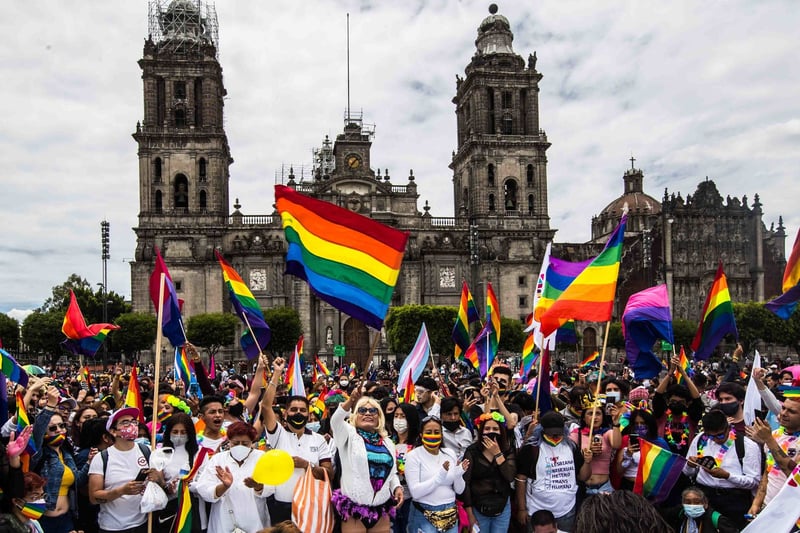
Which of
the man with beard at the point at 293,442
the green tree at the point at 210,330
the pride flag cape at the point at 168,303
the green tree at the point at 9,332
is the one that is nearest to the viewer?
the man with beard at the point at 293,442

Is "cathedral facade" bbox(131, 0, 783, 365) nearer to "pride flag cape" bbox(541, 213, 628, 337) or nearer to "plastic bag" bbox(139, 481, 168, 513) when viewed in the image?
"pride flag cape" bbox(541, 213, 628, 337)

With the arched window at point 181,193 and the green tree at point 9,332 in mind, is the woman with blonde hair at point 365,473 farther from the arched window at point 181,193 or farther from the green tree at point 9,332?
the green tree at point 9,332

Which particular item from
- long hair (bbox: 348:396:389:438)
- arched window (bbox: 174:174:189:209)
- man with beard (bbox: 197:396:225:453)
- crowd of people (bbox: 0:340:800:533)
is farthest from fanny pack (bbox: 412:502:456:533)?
arched window (bbox: 174:174:189:209)

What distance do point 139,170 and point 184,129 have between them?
414 centimetres

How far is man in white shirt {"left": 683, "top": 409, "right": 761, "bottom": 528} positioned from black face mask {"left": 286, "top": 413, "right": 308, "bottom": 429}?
362cm

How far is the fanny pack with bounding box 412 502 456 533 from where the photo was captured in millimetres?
6906

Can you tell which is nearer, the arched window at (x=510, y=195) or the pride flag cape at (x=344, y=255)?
the pride flag cape at (x=344, y=255)

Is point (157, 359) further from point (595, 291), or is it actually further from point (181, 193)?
point (181, 193)

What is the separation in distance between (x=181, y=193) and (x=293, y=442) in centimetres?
4904

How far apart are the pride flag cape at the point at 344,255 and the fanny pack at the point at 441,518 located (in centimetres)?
232

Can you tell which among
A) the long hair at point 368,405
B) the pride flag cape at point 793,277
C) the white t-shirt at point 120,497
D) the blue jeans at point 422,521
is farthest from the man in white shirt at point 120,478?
the pride flag cape at point 793,277

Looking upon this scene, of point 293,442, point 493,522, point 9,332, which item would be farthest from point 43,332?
point 493,522

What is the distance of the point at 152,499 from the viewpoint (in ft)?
21.3

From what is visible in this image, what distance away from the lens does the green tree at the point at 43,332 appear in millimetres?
53375
